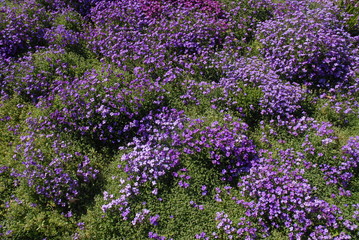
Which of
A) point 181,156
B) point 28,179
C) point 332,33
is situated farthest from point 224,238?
point 332,33

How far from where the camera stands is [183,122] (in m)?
5.92

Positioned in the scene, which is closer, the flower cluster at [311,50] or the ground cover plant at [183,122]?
the ground cover plant at [183,122]

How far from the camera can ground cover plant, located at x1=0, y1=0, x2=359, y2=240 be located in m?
4.87

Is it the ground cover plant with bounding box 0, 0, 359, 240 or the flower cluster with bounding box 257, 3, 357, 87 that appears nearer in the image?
the ground cover plant with bounding box 0, 0, 359, 240

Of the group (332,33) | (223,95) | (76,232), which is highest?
(332,33)

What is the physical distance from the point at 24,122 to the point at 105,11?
370 centimetres

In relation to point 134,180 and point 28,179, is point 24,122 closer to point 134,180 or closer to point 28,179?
point 28,179

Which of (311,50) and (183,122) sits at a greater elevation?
(311,50)

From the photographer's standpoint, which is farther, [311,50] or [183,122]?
[311,50]

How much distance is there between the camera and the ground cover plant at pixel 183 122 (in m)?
A: 4.87

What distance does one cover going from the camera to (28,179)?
5.34 metres

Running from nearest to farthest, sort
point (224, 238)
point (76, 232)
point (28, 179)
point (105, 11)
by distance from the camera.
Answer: point (224, 238) < point (76, 232) < point (28, 179) < point (105, 11)

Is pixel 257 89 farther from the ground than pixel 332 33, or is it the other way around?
pixel 332 33

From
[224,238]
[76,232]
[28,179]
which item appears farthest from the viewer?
[28,179]
